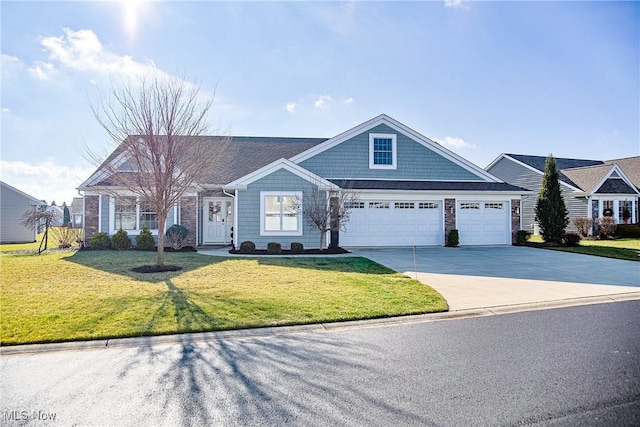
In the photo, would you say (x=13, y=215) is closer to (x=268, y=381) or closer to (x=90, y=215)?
(x=90, y=215)

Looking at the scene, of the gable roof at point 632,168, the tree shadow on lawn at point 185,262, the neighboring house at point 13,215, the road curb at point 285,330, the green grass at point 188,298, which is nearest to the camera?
the road curb at point 285,330

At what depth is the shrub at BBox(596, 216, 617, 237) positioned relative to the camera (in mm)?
24609

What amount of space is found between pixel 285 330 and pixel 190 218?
514 inches

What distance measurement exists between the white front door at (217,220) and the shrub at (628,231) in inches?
1016

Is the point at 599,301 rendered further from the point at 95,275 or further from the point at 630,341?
the point at 95,275

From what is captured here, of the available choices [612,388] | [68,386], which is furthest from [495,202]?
[68,386]

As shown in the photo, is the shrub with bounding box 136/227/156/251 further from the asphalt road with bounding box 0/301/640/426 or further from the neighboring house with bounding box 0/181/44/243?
the neighboring house with bounding box 0/181/44/243

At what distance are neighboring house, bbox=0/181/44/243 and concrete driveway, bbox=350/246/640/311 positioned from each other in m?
23.4

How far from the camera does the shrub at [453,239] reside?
61.3 ft

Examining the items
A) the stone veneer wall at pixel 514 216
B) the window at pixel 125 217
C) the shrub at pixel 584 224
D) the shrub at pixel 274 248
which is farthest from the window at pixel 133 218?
the shrub at pixel 584 224

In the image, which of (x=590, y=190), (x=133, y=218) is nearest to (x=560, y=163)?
(x=590, y=190)

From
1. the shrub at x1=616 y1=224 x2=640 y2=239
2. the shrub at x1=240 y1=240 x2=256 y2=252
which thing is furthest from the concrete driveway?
the shrub at x1=616 y1=224 x2=640 y2=239

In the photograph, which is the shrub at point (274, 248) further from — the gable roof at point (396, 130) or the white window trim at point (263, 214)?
the gable roof at point (396, 130)

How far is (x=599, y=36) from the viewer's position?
11.4 meters
